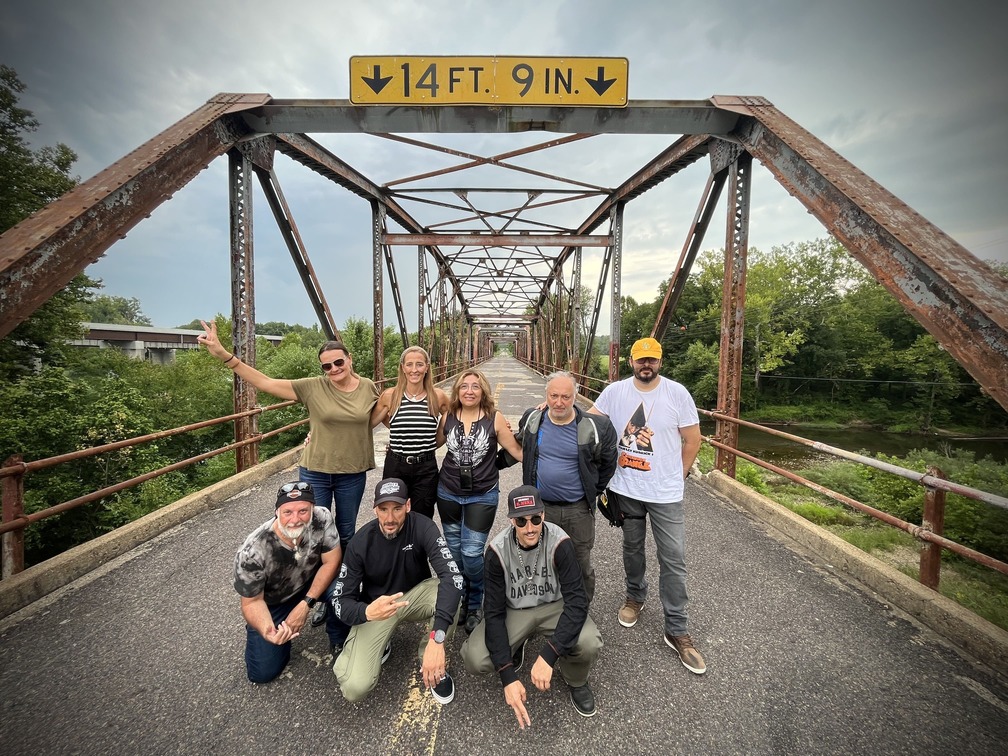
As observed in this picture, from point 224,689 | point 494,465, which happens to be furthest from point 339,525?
point 494,465

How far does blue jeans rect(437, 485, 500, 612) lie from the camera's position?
9.01 feet

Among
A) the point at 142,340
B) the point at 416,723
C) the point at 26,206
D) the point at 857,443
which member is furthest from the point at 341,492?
the point at 142,340

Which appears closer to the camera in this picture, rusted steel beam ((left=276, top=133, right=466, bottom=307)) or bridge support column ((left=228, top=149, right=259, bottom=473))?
bridge support column ((left=228, top=149, right=259, bottom=473))

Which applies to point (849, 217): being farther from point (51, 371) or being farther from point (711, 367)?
point (711, 367)

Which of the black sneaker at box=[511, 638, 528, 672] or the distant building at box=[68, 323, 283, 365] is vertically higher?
the distant building at box=[68, 323, 283, 365]

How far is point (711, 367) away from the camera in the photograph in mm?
31141

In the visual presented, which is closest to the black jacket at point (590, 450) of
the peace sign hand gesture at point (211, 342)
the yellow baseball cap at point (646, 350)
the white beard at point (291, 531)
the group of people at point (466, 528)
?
the group of people at point (466, 528)

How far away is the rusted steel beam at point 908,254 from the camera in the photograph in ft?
7.08

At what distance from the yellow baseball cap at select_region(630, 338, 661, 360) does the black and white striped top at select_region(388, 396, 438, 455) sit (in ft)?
4.72

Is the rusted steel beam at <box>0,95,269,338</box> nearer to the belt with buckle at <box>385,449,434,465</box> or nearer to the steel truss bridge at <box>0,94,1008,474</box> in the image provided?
the steel truss bridge at <box>0,94,1008,474</box>

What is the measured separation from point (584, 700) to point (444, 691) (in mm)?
732

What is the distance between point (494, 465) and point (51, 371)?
13.9 metres

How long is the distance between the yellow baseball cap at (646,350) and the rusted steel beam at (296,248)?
13.9 ft

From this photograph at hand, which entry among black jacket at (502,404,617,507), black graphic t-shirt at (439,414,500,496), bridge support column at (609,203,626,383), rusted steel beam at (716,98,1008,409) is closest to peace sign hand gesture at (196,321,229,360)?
black graphic t-shirt at (439,414,500,496)
